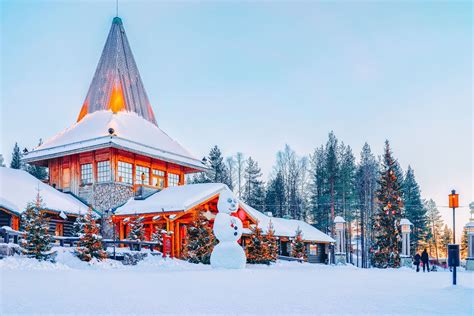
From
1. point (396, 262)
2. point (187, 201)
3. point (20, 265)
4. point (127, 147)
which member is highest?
point (127, 147)

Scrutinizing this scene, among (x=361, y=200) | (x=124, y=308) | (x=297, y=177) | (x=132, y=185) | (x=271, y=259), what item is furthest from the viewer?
(x=297, y=177)

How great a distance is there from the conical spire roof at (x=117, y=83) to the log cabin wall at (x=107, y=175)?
3673 mm

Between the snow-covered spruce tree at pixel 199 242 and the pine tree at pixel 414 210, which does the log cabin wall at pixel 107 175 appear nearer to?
the snow-covered spruce tree at pixel 199 242

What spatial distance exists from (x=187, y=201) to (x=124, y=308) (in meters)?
15.6

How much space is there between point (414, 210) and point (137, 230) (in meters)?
36.4

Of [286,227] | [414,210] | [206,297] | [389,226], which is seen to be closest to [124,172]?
[286,227]

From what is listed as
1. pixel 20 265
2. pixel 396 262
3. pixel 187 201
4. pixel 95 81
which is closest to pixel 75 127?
pixel 95 81

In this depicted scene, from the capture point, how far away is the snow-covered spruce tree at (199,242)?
71.1 ft

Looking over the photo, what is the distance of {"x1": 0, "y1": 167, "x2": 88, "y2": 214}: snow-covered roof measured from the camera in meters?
21.2

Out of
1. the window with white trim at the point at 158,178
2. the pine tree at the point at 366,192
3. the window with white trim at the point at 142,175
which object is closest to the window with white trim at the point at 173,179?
the window with white trim at the point at 158,178

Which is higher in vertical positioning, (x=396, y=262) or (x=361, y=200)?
(x=361, y=200)

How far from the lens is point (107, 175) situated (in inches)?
1049

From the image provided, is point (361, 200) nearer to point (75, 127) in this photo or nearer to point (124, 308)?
point (75, 127)

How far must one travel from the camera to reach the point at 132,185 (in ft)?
89.9
